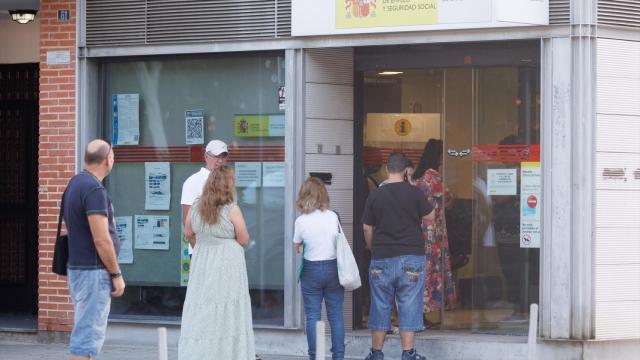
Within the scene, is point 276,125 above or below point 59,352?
above

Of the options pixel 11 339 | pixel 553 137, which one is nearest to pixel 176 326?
pixel 11 339

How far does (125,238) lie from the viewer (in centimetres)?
1291

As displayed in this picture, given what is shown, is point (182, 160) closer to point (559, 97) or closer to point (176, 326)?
point (176, 326)

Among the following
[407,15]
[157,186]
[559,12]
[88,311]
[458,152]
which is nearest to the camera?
[88,311]

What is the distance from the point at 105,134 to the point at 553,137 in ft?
A: 16.7

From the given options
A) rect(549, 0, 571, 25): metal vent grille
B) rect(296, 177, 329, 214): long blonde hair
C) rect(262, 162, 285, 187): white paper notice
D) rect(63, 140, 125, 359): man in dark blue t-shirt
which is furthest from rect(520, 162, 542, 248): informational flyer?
rect(63, 140, 125, 359): man in dark blue t-shirt

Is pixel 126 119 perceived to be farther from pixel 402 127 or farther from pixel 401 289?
pixel 401 289

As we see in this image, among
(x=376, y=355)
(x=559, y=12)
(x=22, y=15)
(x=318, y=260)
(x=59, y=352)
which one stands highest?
(x=22, y=15)

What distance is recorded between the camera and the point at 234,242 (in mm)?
9398

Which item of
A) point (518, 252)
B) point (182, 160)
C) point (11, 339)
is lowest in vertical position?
point (11, 339)

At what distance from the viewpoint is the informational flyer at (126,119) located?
42.2 ft

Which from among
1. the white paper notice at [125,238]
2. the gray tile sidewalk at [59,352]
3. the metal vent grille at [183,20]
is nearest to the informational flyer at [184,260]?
the white paper notice at [125,238]

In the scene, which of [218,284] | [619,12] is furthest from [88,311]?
[619,12]

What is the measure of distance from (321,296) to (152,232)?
301cm
